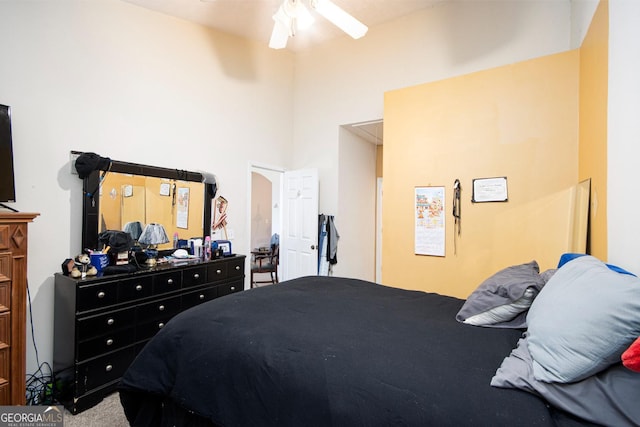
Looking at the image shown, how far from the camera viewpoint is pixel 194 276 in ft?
8.98

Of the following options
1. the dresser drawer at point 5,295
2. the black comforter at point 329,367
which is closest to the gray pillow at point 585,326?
the black comforter at point 329,367

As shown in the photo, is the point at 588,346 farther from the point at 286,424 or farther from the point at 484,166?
the point at 484,166

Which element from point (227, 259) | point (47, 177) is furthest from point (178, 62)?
point (227, 259)

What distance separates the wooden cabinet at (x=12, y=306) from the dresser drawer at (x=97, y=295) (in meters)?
0.29

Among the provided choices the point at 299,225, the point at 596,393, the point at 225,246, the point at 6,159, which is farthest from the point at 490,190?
the point at 6,159

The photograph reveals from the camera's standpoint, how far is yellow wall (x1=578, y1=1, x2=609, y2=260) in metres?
1.69

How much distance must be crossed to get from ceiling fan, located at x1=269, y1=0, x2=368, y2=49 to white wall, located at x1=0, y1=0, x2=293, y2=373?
1.35m

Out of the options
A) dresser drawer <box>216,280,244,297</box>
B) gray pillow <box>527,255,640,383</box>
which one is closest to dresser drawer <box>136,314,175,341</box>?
dresser drawer <box>216,280,244,297</box>

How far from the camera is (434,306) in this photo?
1.69 m

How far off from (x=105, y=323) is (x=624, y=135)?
3322mm

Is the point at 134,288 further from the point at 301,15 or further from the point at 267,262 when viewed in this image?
the point at 267,262

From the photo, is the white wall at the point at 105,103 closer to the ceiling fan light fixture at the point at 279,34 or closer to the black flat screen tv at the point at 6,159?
Result: the black flat screen tv at the point at 6,159

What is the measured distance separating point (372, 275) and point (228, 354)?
397 centimetres

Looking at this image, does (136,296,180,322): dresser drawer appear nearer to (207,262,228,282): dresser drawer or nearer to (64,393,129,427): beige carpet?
(207,262,228,282): dresser drawer
